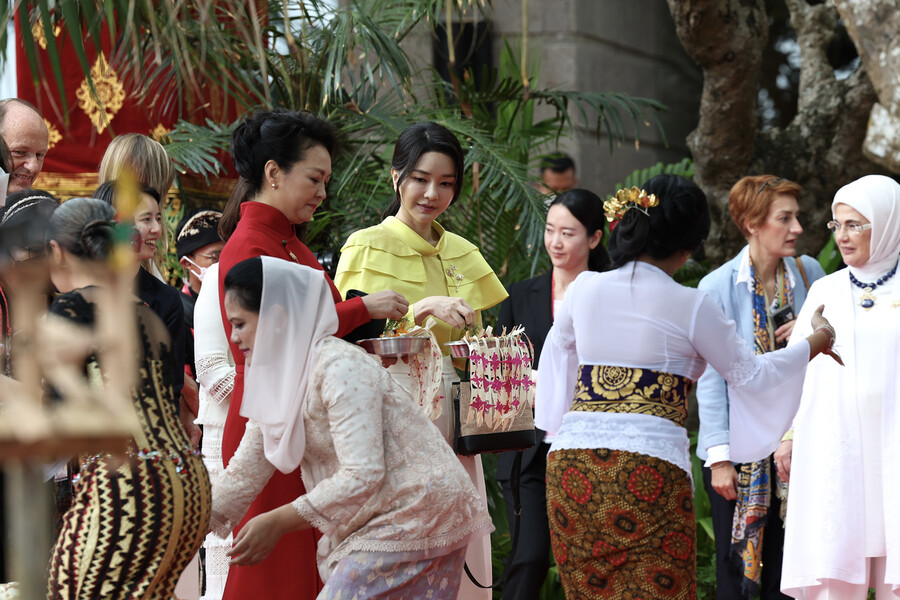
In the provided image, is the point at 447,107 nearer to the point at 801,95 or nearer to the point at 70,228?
the point at 801,95

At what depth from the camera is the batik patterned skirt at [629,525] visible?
3.15m

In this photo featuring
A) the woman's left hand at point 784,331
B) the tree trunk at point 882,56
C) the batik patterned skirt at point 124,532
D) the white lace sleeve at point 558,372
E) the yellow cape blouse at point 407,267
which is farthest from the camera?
the tree trunk at point 882,56

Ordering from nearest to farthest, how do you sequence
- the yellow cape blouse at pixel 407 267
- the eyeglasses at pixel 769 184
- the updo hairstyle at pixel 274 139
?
1. the updo hairstyle at pixel 274 139
2. the yellow cape blouse at pixel 407 267
3. the eyeglasses at pixel 769 184

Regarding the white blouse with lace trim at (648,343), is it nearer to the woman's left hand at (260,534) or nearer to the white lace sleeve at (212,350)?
the woman's left hand at (260,534)

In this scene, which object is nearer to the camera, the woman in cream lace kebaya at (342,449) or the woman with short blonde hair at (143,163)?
the woman in cream lace kebaya at (342,449)

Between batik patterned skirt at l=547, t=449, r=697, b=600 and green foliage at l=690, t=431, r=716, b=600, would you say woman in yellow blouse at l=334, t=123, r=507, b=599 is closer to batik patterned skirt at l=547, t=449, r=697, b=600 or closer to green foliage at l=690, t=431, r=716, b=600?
batik patterned skirt at l=547, t=449, r=697, b=600

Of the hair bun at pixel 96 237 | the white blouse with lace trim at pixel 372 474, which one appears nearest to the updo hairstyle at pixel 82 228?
the hair bun at pixel 96 237

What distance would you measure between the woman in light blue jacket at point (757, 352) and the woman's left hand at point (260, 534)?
7.70 feet

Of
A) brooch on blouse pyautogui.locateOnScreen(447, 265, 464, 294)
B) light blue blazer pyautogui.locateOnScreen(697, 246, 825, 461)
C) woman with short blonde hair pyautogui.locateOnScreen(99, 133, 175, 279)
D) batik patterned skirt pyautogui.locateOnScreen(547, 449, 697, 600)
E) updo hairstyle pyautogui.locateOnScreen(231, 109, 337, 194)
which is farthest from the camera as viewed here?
light blue blazer pyautogui.locateOnScreen(697, 246, 825, 461)

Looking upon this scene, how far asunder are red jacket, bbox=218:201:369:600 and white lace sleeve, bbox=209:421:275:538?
159mm

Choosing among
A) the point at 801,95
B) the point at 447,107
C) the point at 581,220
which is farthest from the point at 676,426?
the point at 801,95

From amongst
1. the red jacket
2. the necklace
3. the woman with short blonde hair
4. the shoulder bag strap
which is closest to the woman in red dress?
the red jacket

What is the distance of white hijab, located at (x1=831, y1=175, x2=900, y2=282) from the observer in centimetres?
416

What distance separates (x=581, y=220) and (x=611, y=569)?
5.99 feet
